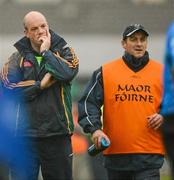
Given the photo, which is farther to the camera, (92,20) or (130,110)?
(92,20)

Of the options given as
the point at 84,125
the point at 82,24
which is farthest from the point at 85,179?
the point at 82,24

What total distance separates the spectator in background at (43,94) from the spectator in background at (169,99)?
1.74 meters

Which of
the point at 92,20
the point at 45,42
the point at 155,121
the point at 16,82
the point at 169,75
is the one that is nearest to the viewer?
the point at 169,75

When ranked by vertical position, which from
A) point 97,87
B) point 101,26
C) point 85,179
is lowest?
point 85,179

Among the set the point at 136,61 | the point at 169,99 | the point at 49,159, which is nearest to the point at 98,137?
the point at 49,159

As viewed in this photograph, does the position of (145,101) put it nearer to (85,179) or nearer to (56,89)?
(56,89)

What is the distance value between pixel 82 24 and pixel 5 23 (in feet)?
6.18

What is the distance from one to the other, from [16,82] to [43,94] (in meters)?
0.26

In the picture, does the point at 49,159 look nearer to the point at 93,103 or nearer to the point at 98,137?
the point at 98,137

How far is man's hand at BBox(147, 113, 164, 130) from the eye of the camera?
7480mm

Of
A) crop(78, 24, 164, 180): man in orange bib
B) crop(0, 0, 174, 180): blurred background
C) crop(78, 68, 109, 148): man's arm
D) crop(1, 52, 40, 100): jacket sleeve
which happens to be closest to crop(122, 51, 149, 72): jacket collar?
crop(78, 24, 164, 180): man in orange bib

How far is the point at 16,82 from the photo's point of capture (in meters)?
7.69

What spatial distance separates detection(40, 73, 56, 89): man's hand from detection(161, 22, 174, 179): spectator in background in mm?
1747

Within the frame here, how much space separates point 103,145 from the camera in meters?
7.46
